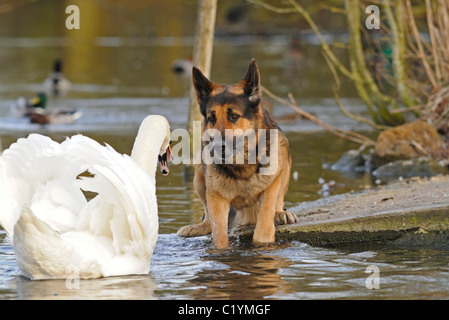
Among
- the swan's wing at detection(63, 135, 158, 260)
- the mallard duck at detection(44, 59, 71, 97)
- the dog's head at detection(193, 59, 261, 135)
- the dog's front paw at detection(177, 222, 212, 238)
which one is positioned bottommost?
the dog's front paw at detection(177, 222, 212, 238)

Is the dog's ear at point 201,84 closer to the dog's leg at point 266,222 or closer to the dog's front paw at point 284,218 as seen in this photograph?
the dog's leg at point 266,222

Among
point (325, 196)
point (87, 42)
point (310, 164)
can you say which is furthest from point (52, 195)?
point (87, 42)

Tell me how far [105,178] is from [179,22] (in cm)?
5177

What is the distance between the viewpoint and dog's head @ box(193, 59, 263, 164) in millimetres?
7766

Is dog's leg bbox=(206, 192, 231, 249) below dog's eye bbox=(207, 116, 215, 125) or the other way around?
below

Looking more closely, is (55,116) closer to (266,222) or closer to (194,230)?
(194,230)

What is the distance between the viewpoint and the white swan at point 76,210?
6383 mm

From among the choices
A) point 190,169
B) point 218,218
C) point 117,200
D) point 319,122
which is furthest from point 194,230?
point 319,122

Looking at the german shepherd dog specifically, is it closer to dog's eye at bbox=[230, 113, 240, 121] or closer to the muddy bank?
dog's eye at bbox=[230, 113, 240, 121]

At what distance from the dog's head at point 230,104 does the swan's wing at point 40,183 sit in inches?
54.3

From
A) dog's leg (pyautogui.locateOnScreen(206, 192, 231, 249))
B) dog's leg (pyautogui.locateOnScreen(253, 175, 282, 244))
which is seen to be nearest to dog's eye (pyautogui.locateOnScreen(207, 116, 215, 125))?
dog's leg (pyautogui.locateOnScreen(206, 192, 231, 249))

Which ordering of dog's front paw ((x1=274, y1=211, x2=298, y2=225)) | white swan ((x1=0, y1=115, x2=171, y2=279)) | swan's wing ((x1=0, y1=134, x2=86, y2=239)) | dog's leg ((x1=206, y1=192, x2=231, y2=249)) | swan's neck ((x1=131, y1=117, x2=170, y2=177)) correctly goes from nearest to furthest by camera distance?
white swan ((x1=0, y1=115, x2=171, y2=279)) → swan's wing ((x1=0, y1=134, x2=86, y2=239)) → swan's neck ((x1=131, y1=117, x2=170, y2=177)) → dog's leg ((x1=206, y1=192, x2=231, y2=249)) → dog's front paw ((x1=274, y1=211, x2=298, y2=225))

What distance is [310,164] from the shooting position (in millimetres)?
13383

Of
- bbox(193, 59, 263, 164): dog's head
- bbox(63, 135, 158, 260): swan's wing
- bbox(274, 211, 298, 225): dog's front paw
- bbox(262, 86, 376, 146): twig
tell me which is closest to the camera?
bbox(63, 135, 158, 260): swan's wing
